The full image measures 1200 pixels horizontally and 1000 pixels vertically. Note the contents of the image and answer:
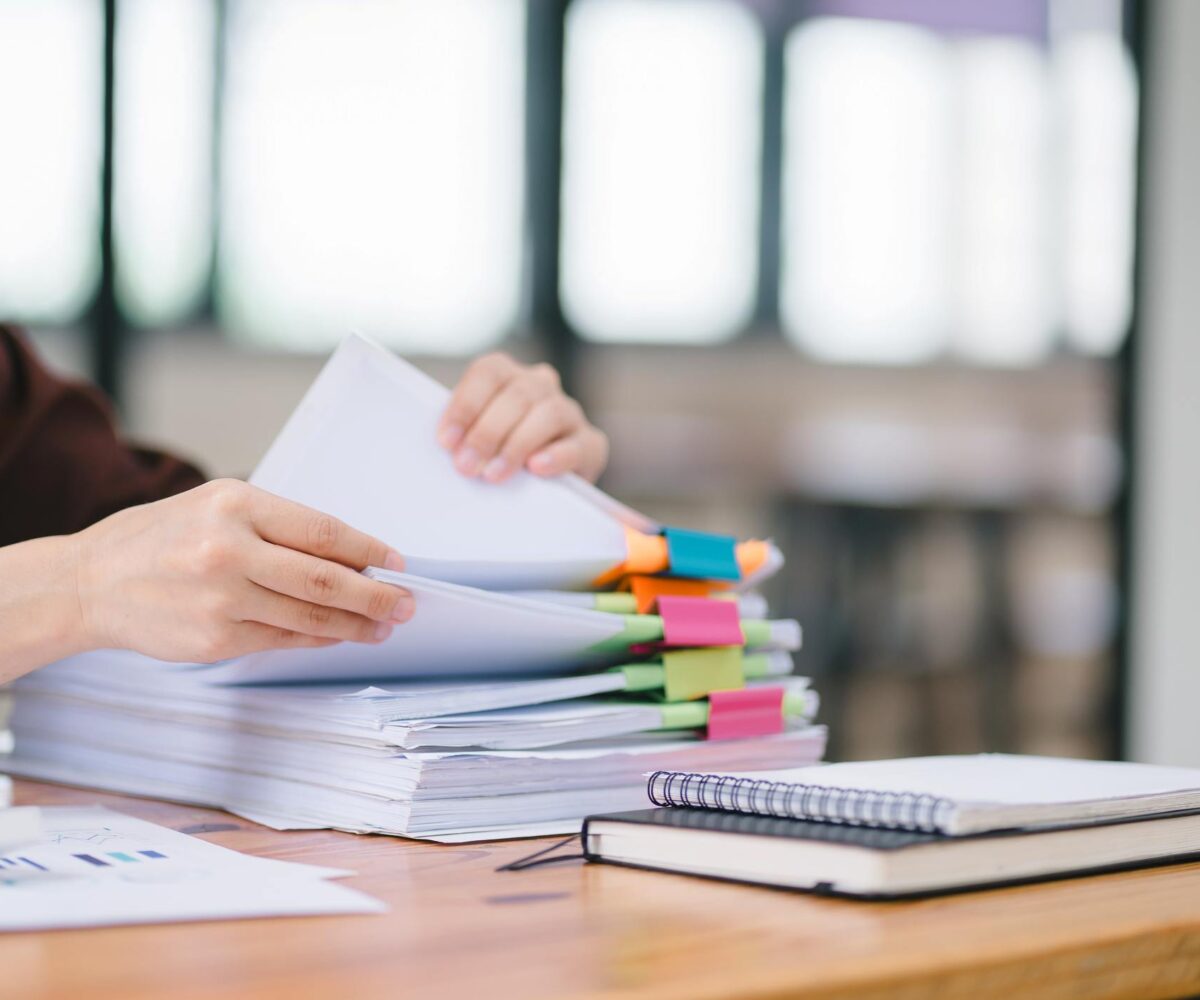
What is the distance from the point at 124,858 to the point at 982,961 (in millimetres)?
359

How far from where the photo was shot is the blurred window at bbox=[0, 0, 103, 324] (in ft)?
9.84

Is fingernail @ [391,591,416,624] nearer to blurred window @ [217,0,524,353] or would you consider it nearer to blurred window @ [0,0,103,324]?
blurred window @ [0,0,103,324]

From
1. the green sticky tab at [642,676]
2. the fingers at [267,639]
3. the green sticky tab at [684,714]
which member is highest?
the fingers at [267,639]

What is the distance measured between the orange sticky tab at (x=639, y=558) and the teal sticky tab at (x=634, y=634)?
0.04 meters

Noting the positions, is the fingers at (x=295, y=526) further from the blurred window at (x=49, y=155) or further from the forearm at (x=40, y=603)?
the blurred window at (x=49, y=155)

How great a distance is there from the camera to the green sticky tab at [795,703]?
35.9 inches

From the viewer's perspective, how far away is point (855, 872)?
562 mm

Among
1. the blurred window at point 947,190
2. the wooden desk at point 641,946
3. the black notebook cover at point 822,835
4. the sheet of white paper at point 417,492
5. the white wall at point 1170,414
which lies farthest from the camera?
the blurred window at point 947,190

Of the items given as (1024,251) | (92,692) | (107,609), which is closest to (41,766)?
(92,692)

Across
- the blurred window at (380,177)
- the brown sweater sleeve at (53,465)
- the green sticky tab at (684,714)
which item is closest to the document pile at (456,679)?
the green sticky tab at (684,714)

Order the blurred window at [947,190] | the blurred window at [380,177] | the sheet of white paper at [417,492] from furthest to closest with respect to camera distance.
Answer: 1. the blurred window at [947,190]
2. the blurred window at [380,177]
3. the sheet of white paper at [417,492]

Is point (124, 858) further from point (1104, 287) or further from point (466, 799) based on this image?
point (1104, 287)

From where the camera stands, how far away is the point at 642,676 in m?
0.82

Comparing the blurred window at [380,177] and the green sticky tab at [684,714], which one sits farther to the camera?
the blurred window at [380,177]
